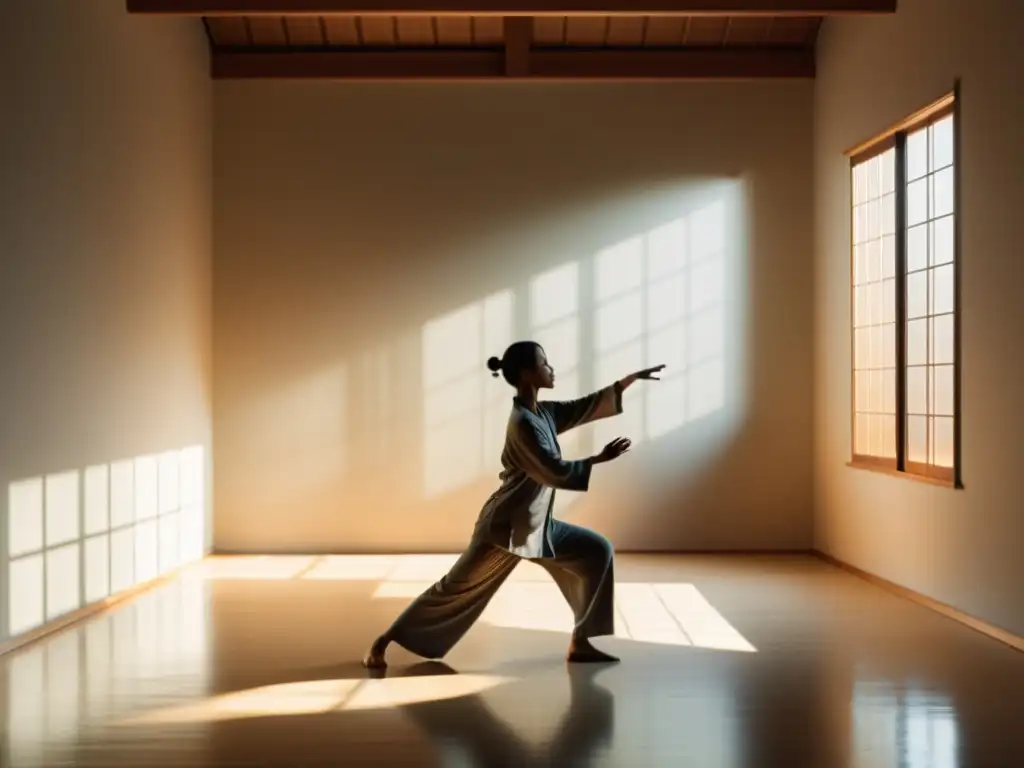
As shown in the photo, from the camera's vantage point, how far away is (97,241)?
650cm

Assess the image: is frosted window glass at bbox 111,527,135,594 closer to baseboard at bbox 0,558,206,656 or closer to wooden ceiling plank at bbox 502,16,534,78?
baseboard at bbox 0,558,206,656

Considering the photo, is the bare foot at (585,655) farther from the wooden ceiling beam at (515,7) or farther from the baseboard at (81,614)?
the wooden ceiling beam at (515,7)

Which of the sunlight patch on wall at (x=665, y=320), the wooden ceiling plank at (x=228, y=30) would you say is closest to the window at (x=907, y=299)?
the sunlight patch on wall at (x=665, y=320)

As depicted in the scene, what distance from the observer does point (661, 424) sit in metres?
8.79

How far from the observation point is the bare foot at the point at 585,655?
16.9 ft

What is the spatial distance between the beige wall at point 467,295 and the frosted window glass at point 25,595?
2991 mm

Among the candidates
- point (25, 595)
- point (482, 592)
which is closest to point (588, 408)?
point (482, 592)

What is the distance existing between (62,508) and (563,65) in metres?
4.50

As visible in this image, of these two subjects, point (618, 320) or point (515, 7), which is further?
point (618, 320)

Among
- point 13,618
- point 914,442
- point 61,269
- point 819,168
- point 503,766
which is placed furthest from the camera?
point 819,168

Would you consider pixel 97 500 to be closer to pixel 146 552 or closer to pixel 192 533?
pixel 146 552

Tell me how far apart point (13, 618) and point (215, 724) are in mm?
1810

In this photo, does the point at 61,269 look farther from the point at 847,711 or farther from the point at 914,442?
the point at 914,442

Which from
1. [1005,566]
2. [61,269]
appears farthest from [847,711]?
[61,269]
